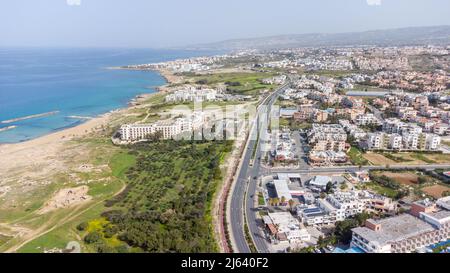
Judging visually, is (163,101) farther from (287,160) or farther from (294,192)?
(294,192)

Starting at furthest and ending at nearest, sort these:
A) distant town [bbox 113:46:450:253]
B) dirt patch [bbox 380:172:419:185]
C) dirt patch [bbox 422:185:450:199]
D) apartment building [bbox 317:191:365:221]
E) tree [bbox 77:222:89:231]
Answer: dirt patch [bbox 380:172:419:185] < dirt patch [bbox 422:185:450:199] < apartment building [bbox 317:191:365:221] < tree [bbox 77:222:89:231] < distant town [bbox 113:46:450:253]

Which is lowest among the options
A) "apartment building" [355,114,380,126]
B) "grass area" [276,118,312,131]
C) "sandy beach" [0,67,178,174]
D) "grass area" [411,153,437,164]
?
"grass area" [411,153,437,164]

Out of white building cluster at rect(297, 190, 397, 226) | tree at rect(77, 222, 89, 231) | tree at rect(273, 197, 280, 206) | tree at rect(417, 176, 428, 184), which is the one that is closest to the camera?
tree at rect(77, 222, 89, 231)

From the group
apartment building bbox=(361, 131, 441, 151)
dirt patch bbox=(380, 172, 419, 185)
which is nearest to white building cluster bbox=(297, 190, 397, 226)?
dirt patch bbox=(380, 172, 419, 185)

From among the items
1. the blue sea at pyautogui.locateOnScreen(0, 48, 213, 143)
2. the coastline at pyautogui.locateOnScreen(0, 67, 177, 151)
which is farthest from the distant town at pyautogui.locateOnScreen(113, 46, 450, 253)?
the blue sea at pyautogui.locateOnScreen(0, 48, 213, 143)

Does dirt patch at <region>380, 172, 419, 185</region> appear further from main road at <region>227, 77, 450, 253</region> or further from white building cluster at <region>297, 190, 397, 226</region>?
white building cluster at <region>297, 190, 397, 226</region>

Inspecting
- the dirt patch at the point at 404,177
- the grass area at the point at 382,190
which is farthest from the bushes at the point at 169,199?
the dirt patch at the point at 404,177

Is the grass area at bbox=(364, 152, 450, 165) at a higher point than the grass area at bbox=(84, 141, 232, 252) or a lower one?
lower

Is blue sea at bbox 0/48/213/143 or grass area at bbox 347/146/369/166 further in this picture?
blue sea at bbox 0/48/213/143

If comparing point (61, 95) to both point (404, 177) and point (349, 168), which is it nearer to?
point (349, 168)
